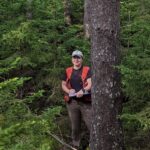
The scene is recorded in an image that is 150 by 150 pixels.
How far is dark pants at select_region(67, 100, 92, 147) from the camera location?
895 centimetres

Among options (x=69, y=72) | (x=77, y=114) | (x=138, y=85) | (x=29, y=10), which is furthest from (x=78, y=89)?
(x=29, y=10)

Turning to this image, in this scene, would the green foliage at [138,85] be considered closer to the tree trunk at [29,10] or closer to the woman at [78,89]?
the woman at [78,89]

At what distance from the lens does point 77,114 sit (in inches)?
362

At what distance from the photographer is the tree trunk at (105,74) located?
769 cm

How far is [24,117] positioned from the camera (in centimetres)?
570

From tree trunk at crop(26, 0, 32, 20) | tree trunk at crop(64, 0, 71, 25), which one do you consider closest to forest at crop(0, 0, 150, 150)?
tree trunk at crop(26, 0, 32, 20)

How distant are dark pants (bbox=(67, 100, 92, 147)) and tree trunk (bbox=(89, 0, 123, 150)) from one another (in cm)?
100

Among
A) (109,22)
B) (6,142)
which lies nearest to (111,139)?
(109,22)

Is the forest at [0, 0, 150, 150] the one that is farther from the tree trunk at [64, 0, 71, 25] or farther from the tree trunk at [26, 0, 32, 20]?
the tree trunk at [64, 0, 71, 25]

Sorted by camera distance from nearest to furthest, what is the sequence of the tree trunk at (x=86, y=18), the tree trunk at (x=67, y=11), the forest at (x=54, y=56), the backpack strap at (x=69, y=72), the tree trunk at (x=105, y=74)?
the forest at (x=54, y=56), the tree trunk at (x=105, y=74), the backpack strap at (x=69, y=72), the tree trunk at (x=86, y=18), the tree trunk at (x=67, y=11)

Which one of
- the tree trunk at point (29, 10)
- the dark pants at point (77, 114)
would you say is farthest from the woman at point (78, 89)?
the tree trunk at point (29, 10)

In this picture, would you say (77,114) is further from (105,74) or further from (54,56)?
(54,56)

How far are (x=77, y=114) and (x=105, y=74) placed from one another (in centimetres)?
179

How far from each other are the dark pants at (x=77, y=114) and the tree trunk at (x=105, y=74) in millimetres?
998
